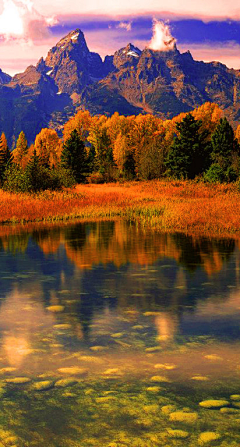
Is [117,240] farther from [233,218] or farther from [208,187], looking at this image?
[208,187]

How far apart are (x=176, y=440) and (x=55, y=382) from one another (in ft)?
6.55

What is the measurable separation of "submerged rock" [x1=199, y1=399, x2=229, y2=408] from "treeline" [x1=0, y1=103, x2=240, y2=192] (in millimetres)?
37302

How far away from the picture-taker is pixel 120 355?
295 inches

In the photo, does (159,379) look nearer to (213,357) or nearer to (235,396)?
(235,396)

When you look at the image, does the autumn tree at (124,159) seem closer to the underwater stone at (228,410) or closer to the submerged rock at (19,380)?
the submerged rock at (19,380)

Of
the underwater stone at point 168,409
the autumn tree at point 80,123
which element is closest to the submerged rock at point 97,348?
the underwater stone at point 168,409

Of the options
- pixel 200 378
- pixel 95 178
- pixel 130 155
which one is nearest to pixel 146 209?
pixel 200 378

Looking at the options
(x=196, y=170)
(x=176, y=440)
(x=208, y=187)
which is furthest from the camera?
(x=196, y=170)

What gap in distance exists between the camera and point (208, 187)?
1870 inches

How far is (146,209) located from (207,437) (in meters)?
28.7

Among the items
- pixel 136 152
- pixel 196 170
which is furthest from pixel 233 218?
pixel 136 152

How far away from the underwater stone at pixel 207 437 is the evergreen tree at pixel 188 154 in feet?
214

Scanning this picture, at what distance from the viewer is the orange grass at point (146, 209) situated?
85.3 feet

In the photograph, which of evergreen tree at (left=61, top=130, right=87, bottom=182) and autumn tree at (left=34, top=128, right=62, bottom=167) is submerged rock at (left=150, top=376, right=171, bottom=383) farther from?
autumn tree at (left=34, top=128, right=62, bottom=167)
